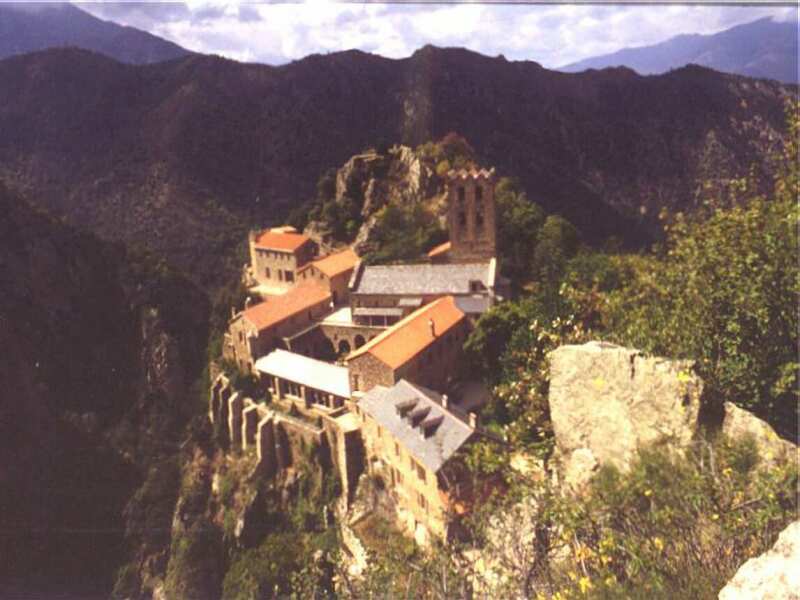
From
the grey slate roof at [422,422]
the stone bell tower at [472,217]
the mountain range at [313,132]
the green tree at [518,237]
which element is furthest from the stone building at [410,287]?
the mountain range at [313,132]

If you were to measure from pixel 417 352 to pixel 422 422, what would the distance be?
14.6ft

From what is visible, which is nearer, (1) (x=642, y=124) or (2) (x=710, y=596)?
(2) (x=710, y=596)

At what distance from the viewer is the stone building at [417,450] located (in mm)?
16422

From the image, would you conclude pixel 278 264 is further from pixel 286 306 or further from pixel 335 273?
pixel 286 306

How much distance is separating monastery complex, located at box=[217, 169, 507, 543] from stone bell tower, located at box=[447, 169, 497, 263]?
0.05m

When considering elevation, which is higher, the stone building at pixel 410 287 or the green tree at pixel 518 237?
the green tree at pixel 518 237

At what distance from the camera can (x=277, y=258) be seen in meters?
34.9

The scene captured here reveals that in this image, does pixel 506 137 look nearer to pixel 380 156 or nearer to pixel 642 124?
pixel 642 124

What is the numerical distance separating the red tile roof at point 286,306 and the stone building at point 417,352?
19.1 feet

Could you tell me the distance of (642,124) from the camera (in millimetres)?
75125

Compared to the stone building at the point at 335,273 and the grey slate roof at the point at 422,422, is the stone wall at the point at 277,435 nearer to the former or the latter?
the grey slate roof at the point at 422,422

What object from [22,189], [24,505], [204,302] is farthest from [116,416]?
[204,302]

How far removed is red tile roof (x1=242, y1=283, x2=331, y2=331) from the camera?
27125 millimetres

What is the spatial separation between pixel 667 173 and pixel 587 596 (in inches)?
2856
